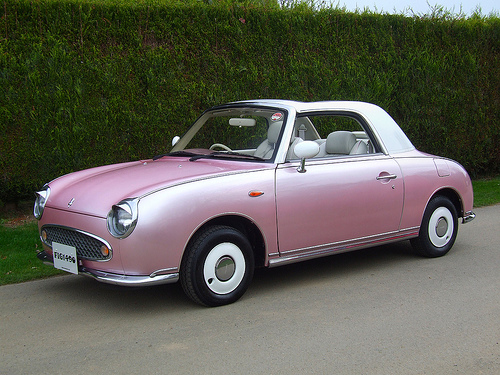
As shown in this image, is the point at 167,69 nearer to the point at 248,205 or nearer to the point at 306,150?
the point at 306,150

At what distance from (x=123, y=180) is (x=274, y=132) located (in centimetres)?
147

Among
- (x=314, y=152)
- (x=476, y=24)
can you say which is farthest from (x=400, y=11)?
(x=314, y=152)

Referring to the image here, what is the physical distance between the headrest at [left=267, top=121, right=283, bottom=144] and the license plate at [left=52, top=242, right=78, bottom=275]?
2002 mm

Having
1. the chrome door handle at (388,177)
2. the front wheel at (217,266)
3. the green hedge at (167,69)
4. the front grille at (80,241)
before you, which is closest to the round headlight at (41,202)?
the front grille at (80,241)

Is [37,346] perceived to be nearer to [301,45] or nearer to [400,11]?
[301,45]

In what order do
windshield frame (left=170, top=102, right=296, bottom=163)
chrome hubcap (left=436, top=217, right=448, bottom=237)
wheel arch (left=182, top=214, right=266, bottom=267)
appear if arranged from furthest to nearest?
chrome hubcap (left=436, top=217, right=448, bottom=237), windshield frame (left=170, top=102, right=296, bottom=163), wheel arch (left=182, top=214, right=266, bottom=267)

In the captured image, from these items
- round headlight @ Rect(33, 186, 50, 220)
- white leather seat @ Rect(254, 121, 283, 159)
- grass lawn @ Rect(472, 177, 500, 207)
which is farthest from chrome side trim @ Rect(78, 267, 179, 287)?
grass lawn @ Rect(472, 177, 500, 207)

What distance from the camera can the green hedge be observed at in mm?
7641

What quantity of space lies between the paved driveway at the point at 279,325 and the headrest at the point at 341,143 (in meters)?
1.16

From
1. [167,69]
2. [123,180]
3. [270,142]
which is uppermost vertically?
[167,69]

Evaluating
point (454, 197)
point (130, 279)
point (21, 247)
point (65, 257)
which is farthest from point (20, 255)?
point (454, 197)

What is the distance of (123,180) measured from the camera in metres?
4.75

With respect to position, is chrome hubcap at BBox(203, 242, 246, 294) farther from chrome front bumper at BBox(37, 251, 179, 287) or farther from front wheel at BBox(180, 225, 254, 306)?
chrome front bumper at BBox(37, 251, 179, 287)

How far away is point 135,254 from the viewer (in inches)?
165
